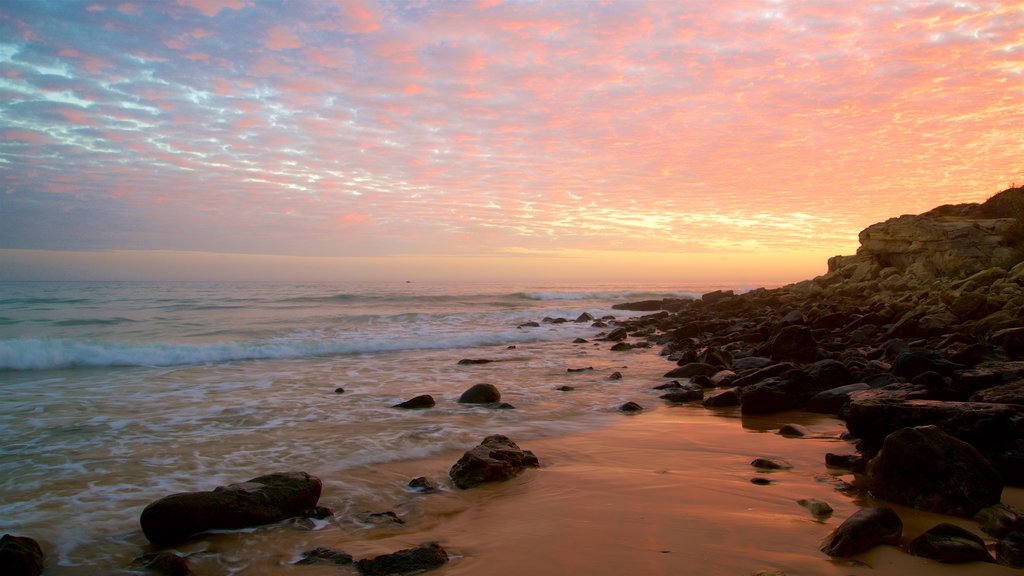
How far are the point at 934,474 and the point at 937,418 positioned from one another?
3.58 ft

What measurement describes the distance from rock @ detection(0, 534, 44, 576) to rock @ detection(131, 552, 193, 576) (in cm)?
56

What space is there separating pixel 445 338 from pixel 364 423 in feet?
41.4

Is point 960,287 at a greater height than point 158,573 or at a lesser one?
greater

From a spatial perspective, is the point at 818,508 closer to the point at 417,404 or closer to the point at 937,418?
the point at 937,418

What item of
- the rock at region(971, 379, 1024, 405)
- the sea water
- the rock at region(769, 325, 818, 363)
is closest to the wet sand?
the sea water

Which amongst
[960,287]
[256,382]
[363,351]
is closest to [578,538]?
[256,382]

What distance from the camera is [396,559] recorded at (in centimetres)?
361

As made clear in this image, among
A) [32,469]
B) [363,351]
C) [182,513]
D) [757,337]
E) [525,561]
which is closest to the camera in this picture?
[525,561]

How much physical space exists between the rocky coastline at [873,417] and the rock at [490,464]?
0.04 ft

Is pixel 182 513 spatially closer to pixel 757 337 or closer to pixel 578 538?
pixel 578 538

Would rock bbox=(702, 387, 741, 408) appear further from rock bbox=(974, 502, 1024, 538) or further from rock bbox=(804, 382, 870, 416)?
rock bbox=(974, 502, 1024, 538)

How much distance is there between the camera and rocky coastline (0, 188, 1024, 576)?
3609 millimetres

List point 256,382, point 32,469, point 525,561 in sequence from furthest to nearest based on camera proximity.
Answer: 1. point 256,382
2. point 32,469
3. point 525,561

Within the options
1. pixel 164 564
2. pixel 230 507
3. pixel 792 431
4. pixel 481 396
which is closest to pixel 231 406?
pixel 481 396
